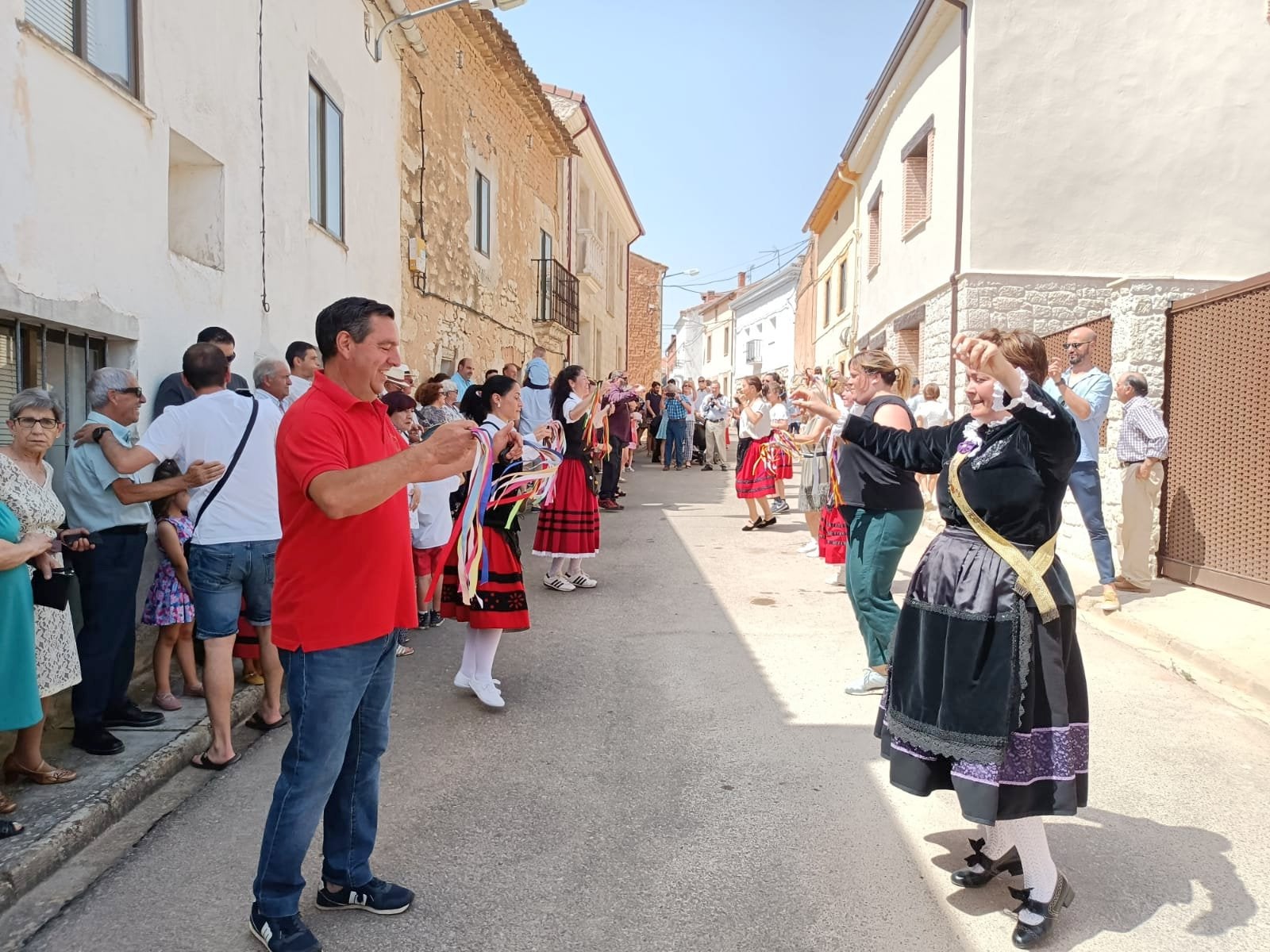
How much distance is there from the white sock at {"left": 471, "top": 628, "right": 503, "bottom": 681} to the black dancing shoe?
265 cm

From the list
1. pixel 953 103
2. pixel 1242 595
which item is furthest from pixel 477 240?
pixel 1242 595

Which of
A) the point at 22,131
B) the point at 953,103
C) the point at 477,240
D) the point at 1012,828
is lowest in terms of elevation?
the point at 1012,828

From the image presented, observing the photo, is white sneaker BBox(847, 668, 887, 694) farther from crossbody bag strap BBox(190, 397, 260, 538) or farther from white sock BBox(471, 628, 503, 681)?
crossbody bag strap BBox(190, 397, 260, 538)

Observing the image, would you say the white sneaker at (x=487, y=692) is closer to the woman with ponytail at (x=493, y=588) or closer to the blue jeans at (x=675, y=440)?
the woman with ponytail at (x=493, y=588)

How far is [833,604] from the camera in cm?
756

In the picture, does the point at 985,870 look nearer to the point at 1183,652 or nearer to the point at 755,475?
the point at 1183,652

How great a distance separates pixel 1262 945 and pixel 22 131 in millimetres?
5913

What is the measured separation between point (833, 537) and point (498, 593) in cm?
401

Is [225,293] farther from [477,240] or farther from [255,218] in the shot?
[477,240]

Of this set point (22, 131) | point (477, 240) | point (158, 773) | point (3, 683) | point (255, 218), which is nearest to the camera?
point (3, 683)

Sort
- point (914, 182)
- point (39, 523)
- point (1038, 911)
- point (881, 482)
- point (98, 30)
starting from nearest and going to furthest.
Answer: point (1038, 911) < point (39, 523) < point (881, 482) < point (98, 30) < point (914, 182)

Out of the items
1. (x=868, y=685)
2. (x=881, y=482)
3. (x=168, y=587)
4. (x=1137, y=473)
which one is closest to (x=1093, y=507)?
(x=1137, y=473)

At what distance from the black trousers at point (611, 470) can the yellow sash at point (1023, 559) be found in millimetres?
10391

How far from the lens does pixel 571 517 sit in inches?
303
